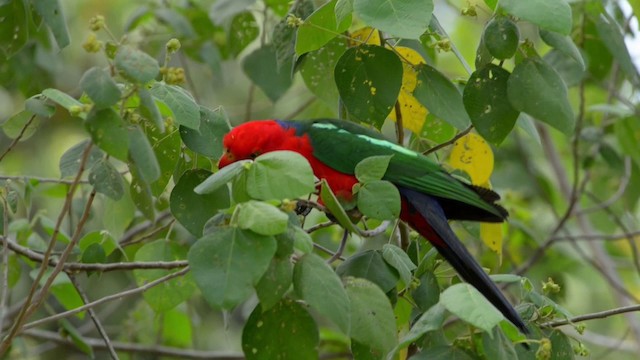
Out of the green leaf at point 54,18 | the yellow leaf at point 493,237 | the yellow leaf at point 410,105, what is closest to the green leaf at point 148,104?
the green leaf at point 54,18

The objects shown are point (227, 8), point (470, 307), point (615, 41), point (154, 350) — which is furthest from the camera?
point (154, 350)

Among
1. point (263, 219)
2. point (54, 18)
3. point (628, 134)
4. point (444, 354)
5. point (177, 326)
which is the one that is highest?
point (54, 18)

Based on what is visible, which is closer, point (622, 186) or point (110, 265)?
point (110, 265)

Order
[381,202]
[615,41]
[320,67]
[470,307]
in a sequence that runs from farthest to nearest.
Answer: [615,41] < [320,67] < [381,202] < [470,307]

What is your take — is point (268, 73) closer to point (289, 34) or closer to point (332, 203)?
point (289, 34)

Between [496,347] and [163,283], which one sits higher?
[496,347]

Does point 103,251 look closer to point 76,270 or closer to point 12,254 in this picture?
point 76,270

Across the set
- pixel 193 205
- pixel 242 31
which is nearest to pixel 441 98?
pixel 193 205

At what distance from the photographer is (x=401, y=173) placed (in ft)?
9.19

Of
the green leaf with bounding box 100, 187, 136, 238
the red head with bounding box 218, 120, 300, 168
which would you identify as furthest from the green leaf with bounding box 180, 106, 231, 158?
the green leaf with bounding box 100, 187, 136, 238

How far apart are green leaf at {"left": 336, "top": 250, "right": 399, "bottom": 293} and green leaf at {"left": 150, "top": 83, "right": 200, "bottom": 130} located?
0.49 metres

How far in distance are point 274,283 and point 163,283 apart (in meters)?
0.97

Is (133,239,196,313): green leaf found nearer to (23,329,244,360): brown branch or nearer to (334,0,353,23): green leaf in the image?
(334,0,353,23): green leaf

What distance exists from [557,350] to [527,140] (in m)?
3.58
